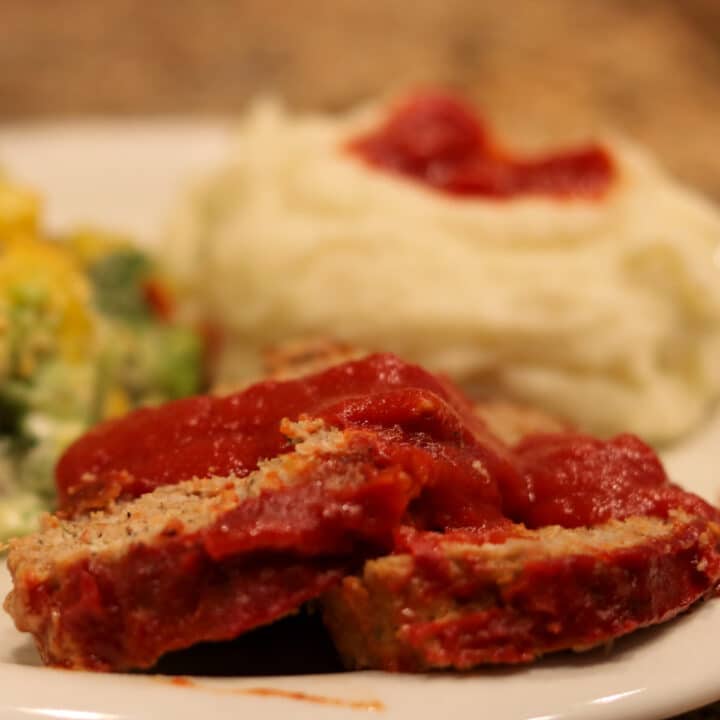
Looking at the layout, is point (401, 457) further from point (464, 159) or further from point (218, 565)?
point (464, 159)

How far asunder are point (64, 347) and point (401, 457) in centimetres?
241

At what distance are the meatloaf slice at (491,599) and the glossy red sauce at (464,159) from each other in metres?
2.96

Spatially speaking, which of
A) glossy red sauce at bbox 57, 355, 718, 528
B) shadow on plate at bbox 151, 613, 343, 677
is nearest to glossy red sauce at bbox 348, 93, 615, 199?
glossy red sauce at bbox 57, 355, 718, 528

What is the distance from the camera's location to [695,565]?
2.85m

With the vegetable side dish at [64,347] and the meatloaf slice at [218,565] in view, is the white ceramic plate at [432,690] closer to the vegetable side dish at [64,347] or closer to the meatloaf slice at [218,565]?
the meatloaf slice at [218,565]

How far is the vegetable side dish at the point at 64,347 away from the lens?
13.9 ft

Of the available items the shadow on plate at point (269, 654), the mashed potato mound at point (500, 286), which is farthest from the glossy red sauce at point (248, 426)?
the mashed potato mound at point (500, 286)

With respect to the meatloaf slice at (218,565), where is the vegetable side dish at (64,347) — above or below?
below

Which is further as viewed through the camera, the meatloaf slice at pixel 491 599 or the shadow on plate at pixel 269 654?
the shadow on plate at pixel 269 654

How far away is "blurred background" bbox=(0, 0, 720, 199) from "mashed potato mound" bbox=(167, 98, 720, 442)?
12.5 feet

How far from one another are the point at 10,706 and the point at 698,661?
1.73m

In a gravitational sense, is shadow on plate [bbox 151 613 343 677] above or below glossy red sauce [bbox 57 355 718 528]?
below

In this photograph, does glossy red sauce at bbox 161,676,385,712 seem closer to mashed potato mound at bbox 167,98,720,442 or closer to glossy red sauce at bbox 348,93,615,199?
mashed potato mound at bbox 167,98,720,442

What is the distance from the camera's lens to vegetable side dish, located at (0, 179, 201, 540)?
423 cm
